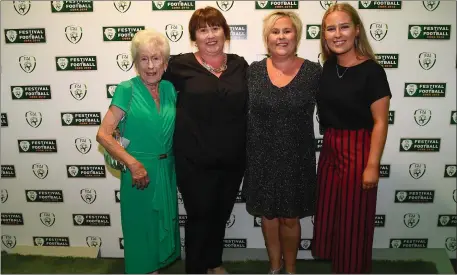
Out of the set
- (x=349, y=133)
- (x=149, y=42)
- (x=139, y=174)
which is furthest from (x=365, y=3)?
(x=139, y=174)

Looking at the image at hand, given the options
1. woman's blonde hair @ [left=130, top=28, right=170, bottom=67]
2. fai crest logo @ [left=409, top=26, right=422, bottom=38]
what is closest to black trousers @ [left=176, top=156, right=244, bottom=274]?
woman's blonde hair @ [left=130, top=28, right=170, bottom=67]

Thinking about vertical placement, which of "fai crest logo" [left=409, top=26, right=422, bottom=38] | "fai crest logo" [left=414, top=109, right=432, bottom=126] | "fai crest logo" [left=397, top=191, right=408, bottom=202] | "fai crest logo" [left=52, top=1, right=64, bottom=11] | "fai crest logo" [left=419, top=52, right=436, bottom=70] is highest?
"fai crest logo" [left=52, top=1, right=64, bottom=11]

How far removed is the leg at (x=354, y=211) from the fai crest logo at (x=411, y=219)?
33.3 inches

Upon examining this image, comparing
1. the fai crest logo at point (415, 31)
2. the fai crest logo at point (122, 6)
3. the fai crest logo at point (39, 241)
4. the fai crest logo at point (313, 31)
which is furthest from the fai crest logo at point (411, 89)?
the fai crest logo at point (39, 241)

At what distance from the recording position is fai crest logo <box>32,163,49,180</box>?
285cm

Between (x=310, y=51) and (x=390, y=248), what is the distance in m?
1.64

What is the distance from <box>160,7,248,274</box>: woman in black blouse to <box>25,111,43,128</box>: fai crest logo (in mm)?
1214

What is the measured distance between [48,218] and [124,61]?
140cm

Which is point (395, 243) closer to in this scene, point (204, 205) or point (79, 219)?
point (204, 205)

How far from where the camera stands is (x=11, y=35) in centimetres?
263

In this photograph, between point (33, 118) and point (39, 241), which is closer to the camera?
point (33, 118)

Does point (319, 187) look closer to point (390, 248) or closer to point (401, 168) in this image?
point (401, 168)

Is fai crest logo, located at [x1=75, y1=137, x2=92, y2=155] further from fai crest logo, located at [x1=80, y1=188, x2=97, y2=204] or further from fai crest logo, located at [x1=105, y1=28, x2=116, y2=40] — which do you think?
fai crest logo, located at [x1=105, y1=28, x2=116, y2=40]

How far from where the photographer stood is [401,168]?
2758mm
